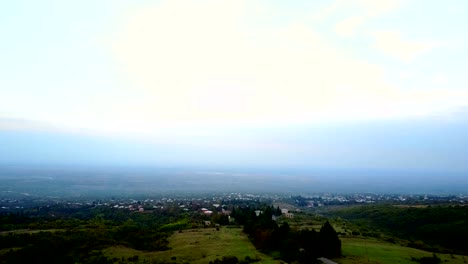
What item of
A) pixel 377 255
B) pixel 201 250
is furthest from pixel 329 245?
pixel 201 250

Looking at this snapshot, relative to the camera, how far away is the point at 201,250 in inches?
1250

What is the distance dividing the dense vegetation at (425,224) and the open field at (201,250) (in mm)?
18959

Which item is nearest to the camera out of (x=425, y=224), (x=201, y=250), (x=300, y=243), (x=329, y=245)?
(x=329, y=245)

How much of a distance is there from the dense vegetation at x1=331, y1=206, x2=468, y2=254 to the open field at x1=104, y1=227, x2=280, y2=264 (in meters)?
19.0

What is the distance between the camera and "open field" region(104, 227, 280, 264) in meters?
28.9

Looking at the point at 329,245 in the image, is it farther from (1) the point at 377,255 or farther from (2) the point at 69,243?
(2) the point at 69,243

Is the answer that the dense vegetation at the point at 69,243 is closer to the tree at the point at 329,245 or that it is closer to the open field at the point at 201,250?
the open field at the point at 201,250

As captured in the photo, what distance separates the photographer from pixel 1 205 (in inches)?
4702

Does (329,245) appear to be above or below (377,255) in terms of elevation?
above

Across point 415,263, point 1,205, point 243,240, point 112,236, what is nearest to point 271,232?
point 243,240

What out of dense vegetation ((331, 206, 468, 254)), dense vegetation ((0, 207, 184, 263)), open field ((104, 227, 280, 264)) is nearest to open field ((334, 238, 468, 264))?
open field ((104, 227, 280, 264))

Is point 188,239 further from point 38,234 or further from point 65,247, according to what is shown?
point 38,234

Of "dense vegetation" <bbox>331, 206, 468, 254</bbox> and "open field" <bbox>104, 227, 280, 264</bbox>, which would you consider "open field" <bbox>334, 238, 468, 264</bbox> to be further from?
"dense vegetation" <bbox>331, 206, 468, 254</bbox>

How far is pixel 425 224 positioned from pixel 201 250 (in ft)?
176
